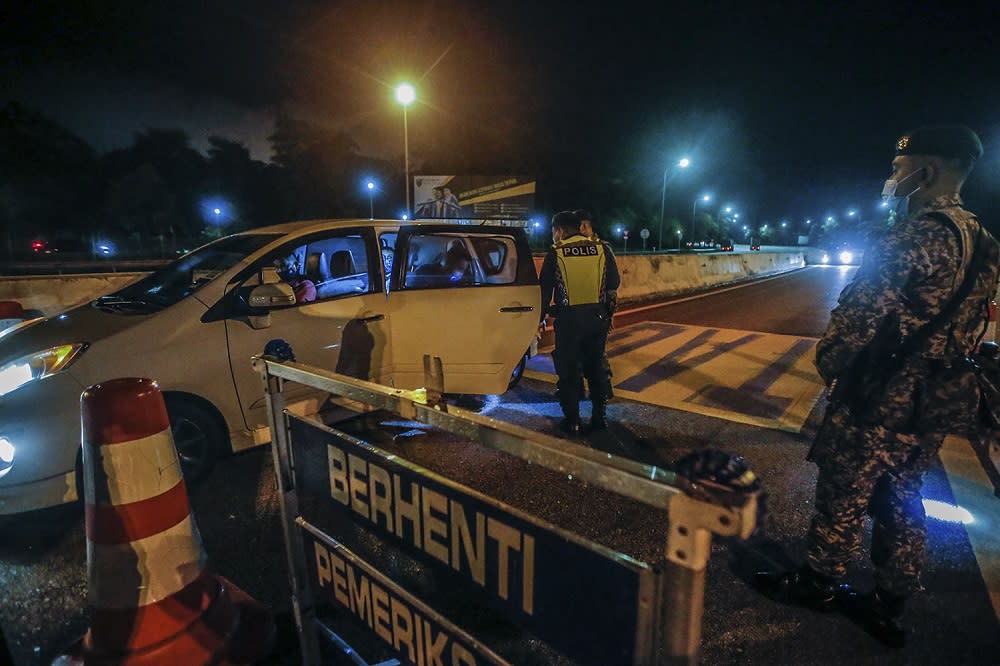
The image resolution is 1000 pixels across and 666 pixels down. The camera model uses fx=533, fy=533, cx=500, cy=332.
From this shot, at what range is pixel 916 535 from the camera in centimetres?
219

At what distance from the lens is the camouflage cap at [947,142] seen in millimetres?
2121

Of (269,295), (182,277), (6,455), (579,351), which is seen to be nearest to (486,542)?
(269,295)

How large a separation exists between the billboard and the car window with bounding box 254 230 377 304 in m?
20.9

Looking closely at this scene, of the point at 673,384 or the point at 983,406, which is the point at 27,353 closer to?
the point at 983,406

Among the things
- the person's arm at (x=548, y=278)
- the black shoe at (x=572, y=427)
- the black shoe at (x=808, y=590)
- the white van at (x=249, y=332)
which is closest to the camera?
the black shoe at (x=808, y=590)

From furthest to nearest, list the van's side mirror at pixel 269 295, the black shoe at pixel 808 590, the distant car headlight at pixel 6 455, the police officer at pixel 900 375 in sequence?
the van's side mirror at pixel 269 295
the distant car headlight at pixel 6 455
the black shoe at pixel 808 590
the police officer at pixel 900 375

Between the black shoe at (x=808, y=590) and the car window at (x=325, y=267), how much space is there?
3.27 metres

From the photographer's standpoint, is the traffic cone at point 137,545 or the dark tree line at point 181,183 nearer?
the traffic cone at point 137,545

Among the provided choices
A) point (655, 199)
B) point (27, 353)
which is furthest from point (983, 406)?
point (655, 199)

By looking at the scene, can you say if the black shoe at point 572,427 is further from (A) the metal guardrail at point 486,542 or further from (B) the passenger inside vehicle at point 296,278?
(A) the metal guardrail at point 486,542

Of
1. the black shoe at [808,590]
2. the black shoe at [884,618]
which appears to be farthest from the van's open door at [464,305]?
the black shoe at [884,618]

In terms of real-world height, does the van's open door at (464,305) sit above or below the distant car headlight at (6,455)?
above

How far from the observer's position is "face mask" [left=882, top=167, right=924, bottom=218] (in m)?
2.24

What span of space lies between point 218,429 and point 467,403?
7.71 feet
